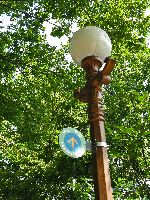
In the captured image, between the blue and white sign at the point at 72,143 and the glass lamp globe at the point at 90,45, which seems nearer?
the blue and white sign at the point at 72,143

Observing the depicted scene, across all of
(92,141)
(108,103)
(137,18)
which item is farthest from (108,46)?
(108,103)

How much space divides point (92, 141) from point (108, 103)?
1202 centimetres

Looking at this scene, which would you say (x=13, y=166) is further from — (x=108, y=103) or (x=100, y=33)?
(x=100, y=33)

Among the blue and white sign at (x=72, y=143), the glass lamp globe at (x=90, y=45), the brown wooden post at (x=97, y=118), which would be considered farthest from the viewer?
the glass lamp globe at (x=90, y=45)

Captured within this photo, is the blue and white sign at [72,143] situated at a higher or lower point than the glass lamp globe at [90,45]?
lower

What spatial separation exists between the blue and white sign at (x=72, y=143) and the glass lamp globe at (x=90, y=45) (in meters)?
0.82

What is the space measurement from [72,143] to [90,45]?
1.01 meters

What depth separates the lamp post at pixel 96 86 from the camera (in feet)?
8.21

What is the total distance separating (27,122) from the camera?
1011cm

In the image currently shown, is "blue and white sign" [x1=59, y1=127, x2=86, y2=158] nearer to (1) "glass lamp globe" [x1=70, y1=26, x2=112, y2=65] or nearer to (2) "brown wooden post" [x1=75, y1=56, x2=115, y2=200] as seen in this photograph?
(2) "brown wooden post" [x1=75, y1=56, x2=115, y2=200]

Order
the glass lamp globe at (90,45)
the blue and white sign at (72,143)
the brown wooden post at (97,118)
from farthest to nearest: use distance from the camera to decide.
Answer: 1. the glass lamp globe at (90,45)
2. the blue and white sign at (72,143)
3. the brown wooden post at (97,118)

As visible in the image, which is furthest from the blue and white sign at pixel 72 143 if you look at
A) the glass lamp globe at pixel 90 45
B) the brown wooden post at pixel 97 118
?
the glass lamp globe at pixel 90 45

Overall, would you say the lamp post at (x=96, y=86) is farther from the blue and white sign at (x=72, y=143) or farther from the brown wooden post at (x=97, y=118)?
the blue and white sign at (x=72, y=143)

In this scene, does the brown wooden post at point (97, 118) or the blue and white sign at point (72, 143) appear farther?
the blue and white sign at point (72, 143)
